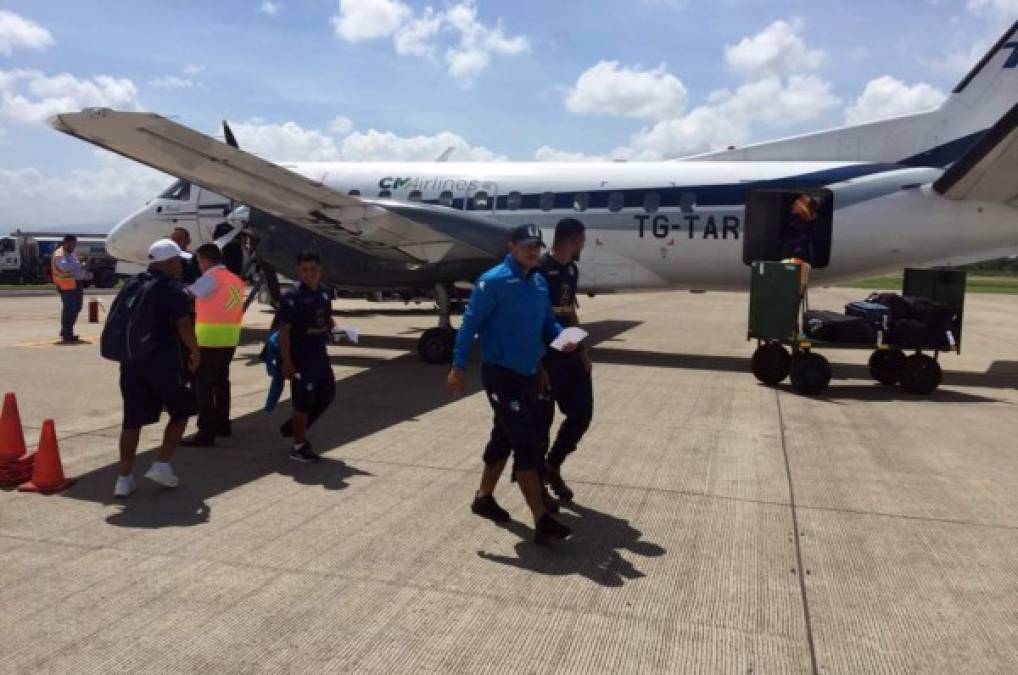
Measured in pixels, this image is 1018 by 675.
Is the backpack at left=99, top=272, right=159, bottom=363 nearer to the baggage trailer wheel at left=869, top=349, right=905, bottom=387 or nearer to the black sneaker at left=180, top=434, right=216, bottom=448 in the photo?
the black sneaker at left=180, top=434, right=216, bottom=448

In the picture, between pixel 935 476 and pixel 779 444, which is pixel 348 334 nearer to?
pixel 779 444

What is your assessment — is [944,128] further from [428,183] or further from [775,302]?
[428,183]

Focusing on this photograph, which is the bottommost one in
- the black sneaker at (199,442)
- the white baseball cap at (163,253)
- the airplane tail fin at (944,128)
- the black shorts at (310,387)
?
the black sneaker at (199,442)

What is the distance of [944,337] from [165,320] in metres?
9.59

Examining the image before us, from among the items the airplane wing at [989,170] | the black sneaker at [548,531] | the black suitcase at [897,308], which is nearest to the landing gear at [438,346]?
the black suitcase at [897,308]

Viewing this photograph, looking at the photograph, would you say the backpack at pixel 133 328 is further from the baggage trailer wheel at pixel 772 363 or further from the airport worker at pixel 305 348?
the baggage trailer wheel at pixel 772 363

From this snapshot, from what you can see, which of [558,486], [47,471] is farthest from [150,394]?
[558,486]

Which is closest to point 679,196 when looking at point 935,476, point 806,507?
point 935,476

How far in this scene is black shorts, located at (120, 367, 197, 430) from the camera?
17.9 feet

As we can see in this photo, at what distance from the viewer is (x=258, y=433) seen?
7.61 m

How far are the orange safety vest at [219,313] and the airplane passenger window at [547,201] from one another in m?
8.13

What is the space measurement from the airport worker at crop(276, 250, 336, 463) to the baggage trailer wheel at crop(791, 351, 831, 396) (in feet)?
21.6

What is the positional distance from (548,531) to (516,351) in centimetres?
116

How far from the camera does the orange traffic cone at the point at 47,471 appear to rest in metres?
5.60
